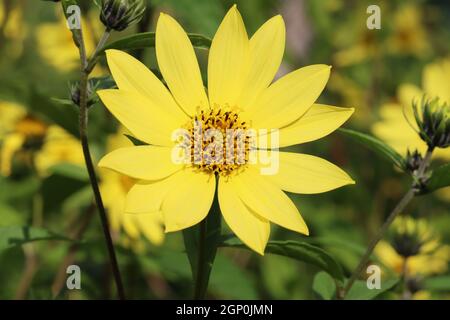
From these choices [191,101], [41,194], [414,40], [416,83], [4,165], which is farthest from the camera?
[414,40]

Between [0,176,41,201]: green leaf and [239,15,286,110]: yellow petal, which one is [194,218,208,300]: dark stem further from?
[0,176,41,201]: green leaf

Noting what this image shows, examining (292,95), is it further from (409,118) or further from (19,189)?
(409,118)

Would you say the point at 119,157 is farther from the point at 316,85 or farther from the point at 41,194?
the point at 41,194

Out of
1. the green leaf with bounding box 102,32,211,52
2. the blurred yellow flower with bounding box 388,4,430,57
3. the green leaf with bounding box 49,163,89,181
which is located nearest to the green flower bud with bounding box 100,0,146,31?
the green leaf with bounding box 102,32,211,52

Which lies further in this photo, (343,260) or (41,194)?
(343,260)

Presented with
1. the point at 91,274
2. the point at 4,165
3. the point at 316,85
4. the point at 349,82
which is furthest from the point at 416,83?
the point at 316,85

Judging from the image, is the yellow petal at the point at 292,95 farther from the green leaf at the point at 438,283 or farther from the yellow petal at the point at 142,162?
the green leaf at the point at 438,283
